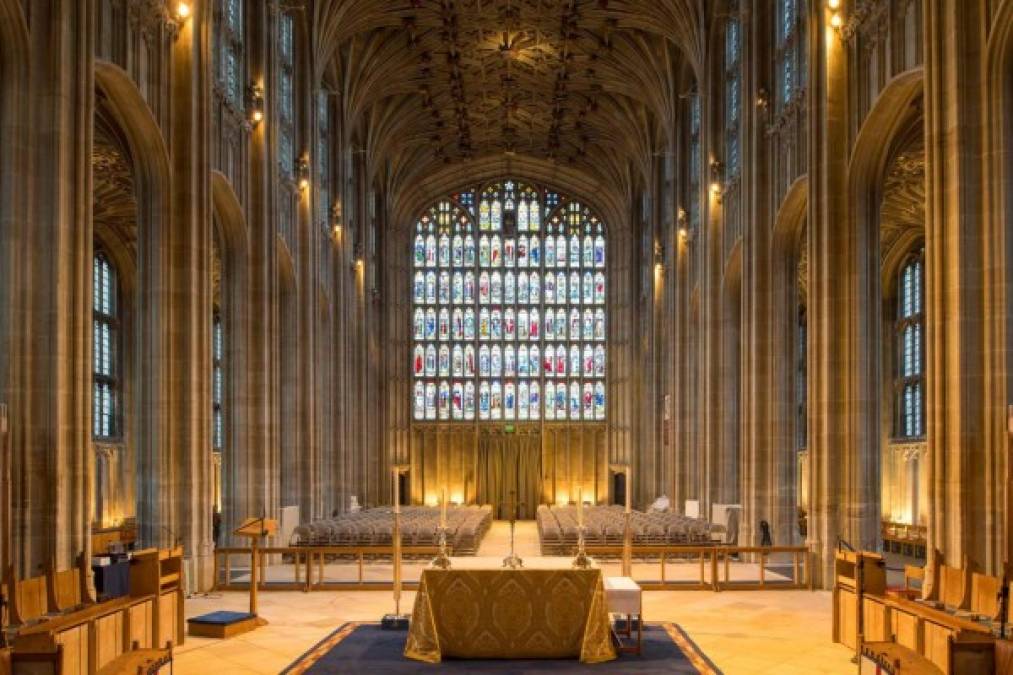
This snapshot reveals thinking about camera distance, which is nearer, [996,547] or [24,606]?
[24,606]

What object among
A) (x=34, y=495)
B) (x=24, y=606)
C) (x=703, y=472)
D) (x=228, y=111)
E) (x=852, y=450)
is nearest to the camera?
(x=24, y=606)

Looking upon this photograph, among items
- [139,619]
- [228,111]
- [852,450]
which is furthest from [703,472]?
[139,619]

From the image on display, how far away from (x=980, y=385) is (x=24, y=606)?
11.0 m

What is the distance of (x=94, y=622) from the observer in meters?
10.9

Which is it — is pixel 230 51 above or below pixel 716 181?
above

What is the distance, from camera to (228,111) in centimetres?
2338

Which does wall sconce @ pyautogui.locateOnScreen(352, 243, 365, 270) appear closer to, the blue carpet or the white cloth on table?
the blue carpet

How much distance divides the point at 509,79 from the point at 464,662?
1248 inches

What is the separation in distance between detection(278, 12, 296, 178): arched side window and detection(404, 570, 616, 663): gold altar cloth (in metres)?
18.6

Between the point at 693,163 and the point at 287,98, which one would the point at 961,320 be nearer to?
the point at 287,98

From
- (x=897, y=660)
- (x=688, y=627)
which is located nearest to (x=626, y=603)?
(x=688, y=627)

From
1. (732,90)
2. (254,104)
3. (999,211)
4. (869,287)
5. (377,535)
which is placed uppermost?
(732,90)

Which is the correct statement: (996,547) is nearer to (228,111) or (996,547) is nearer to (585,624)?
(585,624)

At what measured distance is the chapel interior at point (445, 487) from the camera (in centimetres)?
1244
